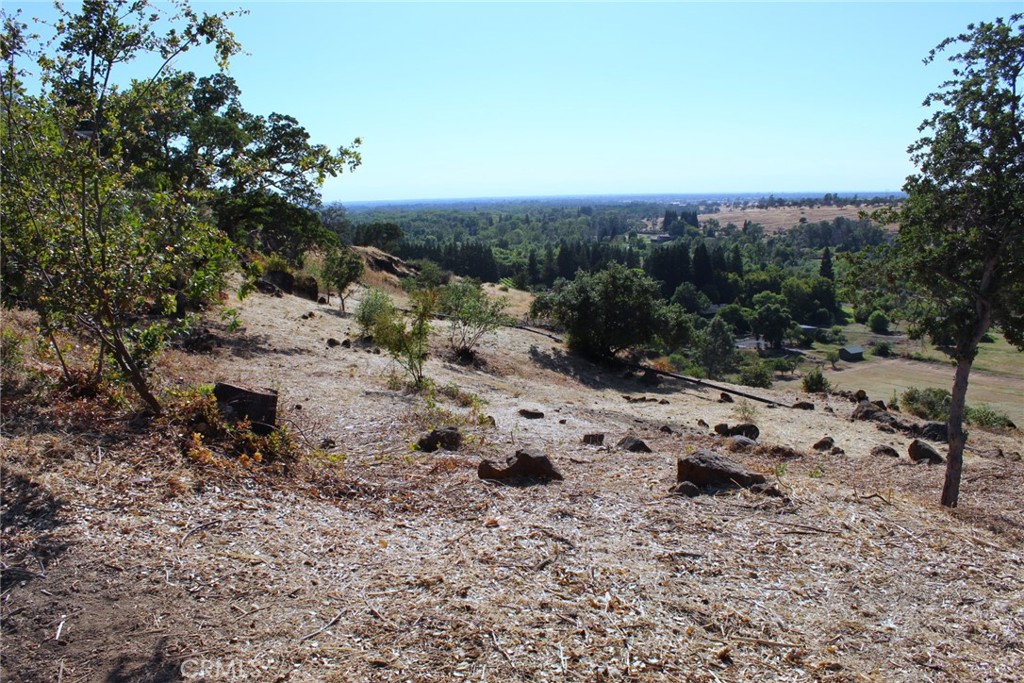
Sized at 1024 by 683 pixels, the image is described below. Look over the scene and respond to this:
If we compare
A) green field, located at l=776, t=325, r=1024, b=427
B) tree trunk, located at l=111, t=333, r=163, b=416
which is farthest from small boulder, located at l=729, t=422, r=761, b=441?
green field, located at l=776, t=325, r=1024, b=427

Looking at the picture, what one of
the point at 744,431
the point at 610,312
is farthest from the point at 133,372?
the point at 610,312

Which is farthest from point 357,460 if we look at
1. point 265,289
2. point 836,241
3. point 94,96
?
point 836,241

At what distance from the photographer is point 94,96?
5.78 metres

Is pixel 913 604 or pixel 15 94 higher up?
pixel 15 94

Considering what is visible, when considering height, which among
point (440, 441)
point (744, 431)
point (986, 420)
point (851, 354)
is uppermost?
point (440, 441)

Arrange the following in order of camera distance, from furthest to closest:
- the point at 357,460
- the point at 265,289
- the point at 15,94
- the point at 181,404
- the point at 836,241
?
the point at 836,241 < the point at 265,289 < the point at 357,460 < the point at 181,404 < the point at 15,94

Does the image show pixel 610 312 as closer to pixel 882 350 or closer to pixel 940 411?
pixel 940 411

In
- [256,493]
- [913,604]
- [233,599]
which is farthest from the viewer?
[256,493]

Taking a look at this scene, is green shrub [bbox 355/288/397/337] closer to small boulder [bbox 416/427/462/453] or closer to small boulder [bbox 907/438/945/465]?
small boulder [bbox 416/427/462/453]

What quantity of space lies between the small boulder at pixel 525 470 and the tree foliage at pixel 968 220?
4492 mm

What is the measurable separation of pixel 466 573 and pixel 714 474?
2.97m

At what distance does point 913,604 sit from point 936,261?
4347 mm

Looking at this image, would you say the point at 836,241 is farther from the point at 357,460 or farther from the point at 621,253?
the point at 357,460

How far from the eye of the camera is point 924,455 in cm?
999
